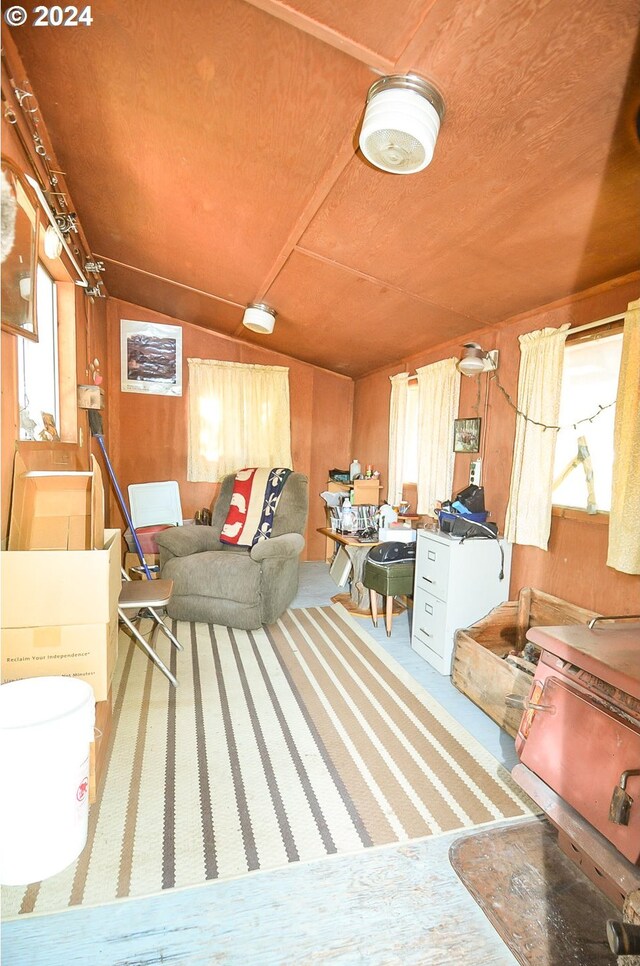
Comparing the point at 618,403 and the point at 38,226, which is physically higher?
the point at 38,226

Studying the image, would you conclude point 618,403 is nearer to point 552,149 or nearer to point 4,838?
point 552,149

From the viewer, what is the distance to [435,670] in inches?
98.0

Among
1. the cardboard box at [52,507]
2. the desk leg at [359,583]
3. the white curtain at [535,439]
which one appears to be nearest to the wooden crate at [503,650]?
the white curtain at [535,439]

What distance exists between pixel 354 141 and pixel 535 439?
65.3 inches

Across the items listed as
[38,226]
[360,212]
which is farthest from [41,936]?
[360,212]

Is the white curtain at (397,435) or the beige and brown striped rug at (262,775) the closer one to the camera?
the beige and brown striped rug at (262,775)

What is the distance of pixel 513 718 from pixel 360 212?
91.7 inches

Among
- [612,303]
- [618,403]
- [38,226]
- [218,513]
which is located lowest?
[218,513]

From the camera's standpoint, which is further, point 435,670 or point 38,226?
point 435,670

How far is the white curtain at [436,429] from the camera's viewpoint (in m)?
3.09

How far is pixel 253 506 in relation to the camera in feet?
11.4

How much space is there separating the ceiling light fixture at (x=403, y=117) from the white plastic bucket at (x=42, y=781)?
6.15ft

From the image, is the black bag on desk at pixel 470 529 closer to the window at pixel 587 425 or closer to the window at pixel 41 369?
the window at pixel 587 425

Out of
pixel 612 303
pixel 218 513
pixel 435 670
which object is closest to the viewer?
pixel 612 303
